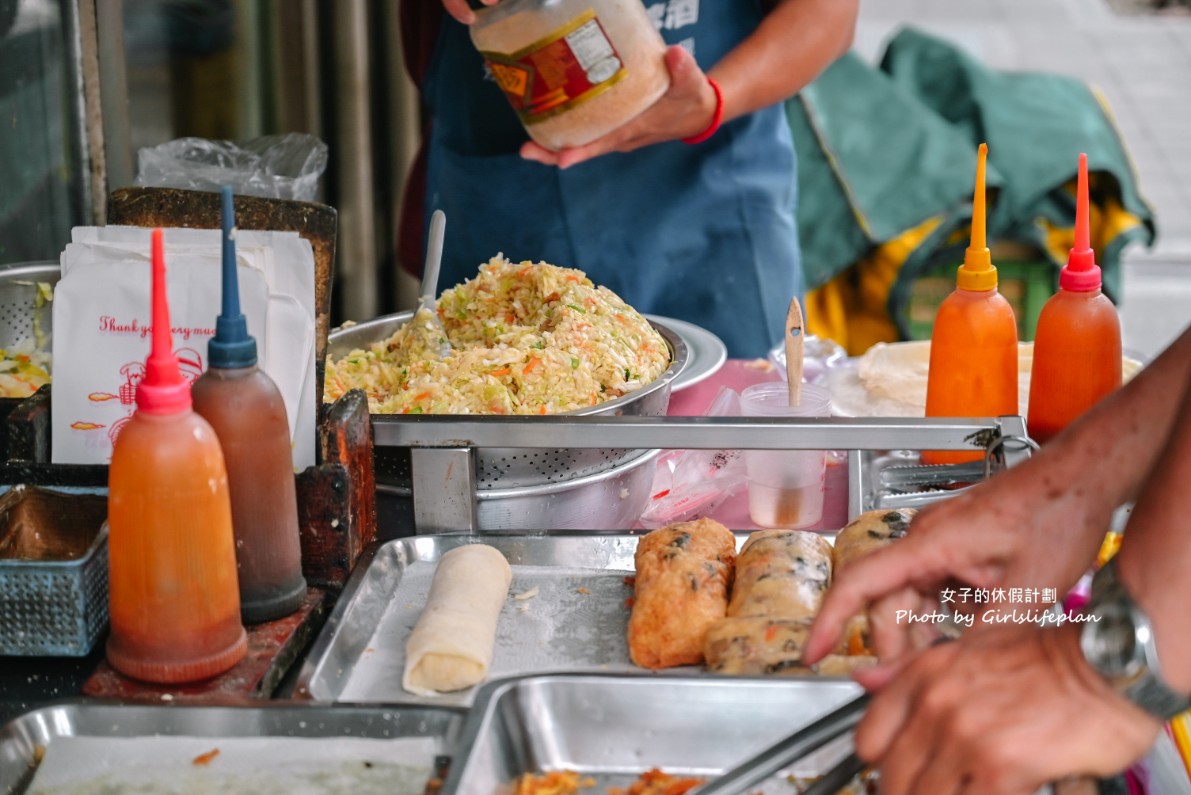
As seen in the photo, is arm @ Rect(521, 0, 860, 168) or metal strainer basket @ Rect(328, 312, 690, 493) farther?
arm @ Rect(521, 0, 860, 168)

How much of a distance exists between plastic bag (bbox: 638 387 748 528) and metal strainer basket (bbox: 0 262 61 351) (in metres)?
1.07

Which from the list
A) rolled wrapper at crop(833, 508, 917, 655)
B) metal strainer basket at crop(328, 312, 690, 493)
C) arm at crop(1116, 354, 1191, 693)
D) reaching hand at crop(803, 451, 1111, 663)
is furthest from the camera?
metal strainer basket at crop(328, 312, 690, 493)

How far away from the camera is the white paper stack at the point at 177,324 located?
59.5 inches

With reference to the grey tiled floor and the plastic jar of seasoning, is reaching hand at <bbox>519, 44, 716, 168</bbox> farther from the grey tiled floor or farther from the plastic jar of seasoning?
the grey tiled floor

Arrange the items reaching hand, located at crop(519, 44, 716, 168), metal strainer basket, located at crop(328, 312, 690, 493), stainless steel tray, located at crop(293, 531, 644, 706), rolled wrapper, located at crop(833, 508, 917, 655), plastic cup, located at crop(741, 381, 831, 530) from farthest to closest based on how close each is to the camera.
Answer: reaching hand, located at crop(519, 44, 716, 168) < plastic cup, located at crop(741, 381, 831, 530) < metal strainer basket, located at crop(328, 312, 690, 493) < rolled wrapper, located at crop(833, 508, 917, 655) < stainless steel tray, located at crop(293, 531, 644, 706)

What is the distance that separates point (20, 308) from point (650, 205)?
55.4 inches

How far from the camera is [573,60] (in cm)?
199

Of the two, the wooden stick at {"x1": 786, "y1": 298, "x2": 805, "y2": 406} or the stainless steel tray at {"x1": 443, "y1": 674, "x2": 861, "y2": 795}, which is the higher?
the wooden stick at {"x1": 786, "y1": 298, "x2": 805, "y2": 406}

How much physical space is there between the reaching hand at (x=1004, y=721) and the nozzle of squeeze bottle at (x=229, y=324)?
0.77 meters

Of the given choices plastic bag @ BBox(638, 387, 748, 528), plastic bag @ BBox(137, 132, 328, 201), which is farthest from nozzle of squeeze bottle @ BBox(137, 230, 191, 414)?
plastic bag @ BBox(137, 132, 328, 201)

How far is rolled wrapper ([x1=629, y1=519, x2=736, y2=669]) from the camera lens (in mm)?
1441

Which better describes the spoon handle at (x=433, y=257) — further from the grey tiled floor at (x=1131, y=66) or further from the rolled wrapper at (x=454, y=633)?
the grey tiled floor at (x=1131, y=66)

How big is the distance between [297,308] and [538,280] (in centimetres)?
69

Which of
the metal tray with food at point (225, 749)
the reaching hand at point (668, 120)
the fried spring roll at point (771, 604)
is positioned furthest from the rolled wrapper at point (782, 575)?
the reaching hand at point (668, 120)
